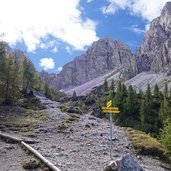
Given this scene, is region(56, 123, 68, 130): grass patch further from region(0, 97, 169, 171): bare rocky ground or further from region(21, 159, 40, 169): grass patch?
region(21, 159, 40, 169): grass patch

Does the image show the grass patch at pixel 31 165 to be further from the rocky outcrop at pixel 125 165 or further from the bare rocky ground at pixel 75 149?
the rocky outcrop at pixel 125 165

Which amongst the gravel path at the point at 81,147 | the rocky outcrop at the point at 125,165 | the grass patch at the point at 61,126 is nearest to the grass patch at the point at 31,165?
the gravel path at the point at 81,147

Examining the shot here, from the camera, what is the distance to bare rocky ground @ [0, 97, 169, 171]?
24.3m

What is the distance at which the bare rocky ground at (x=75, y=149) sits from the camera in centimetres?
2428

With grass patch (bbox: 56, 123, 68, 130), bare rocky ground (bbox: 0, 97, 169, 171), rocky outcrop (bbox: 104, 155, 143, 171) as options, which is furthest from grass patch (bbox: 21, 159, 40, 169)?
grass patch (bbox: 56, 123, 68, 130)

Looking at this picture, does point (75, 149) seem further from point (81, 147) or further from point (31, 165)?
point (31, 165)

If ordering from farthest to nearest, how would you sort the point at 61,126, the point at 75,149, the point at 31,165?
the point at 61,126
the point at 75,149
the point at 31,165

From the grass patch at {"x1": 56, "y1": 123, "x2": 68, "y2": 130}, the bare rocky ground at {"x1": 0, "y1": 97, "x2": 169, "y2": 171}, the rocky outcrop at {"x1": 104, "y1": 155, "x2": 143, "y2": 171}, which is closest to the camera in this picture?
the rocky outcrop at {"x1": 104, "y1": 155, "x2": 143, "y2": 171}

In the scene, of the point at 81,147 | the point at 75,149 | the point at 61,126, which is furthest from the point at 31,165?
the point at 61,126

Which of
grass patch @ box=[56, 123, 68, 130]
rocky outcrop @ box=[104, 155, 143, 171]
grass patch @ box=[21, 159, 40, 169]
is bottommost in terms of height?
grass patch @ box=[21, 159, 40, 169]

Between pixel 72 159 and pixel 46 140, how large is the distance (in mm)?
11149

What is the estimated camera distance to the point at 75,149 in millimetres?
30656

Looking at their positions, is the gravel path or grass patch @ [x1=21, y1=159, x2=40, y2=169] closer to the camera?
grass patch @ [x1=21, y1=159, x2=40, y2=169]

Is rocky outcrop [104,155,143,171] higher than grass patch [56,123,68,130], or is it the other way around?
grass patch [56,123,68,130]
